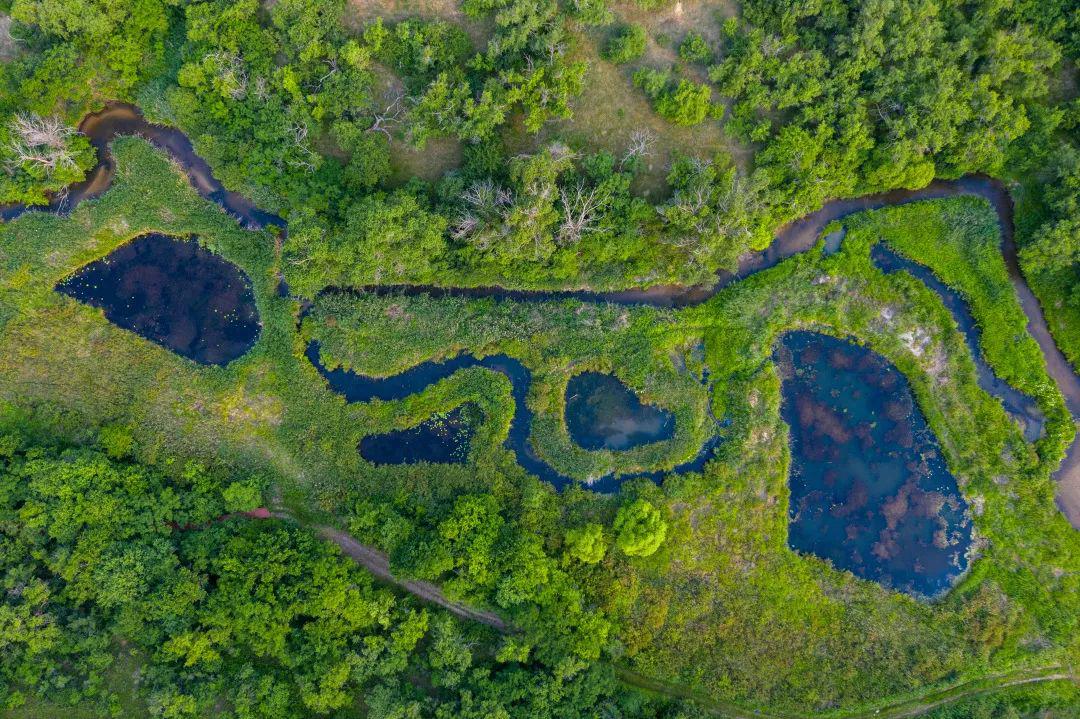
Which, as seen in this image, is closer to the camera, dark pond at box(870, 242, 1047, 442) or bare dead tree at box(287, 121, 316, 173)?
bare dead tree at box(287, 121, 316, 173)

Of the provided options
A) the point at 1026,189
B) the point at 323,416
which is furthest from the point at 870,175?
the point at 323,416

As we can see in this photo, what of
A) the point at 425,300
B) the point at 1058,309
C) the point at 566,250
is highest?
the point at 1058,309

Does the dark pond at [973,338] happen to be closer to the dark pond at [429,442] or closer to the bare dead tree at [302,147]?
the dark pond at [429,442]

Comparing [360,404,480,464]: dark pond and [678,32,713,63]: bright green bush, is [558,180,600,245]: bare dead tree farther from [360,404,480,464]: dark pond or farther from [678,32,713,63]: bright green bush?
[360,404,480,464]: dark pond

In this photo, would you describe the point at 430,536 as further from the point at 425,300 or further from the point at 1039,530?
the point at 1039,530

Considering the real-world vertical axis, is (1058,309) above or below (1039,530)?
above

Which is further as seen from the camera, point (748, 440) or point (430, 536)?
point (748, 440)

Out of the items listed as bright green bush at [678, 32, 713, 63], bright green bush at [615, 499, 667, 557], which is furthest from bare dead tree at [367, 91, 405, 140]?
bright green bush at [615, 499, 667, 557]
